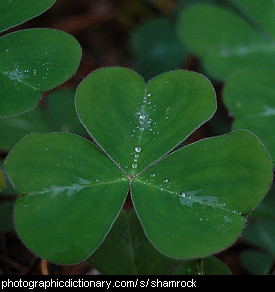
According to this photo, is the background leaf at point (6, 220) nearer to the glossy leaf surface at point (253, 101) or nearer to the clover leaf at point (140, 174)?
the clover leaf at point (140, 174)

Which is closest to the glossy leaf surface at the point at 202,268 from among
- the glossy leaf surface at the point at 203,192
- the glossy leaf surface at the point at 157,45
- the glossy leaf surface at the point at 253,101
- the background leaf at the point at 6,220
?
the glossy leaf surface at the point at 203,192

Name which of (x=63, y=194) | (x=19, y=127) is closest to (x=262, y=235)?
(x=63, y=194)

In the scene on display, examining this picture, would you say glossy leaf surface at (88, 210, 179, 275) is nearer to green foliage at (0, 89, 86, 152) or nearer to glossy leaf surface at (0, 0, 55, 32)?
green foliage at (0, 89, 86, 152)

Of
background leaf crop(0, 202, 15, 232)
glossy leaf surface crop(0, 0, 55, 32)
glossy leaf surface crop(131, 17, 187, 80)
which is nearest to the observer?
glossy leaf surface crop(0, 0, 55, 32)

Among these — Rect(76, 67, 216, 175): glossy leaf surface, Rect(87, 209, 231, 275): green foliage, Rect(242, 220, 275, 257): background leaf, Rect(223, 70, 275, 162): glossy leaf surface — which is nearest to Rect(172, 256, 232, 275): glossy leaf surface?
Rect(87, 209, 231, 275): green foliage

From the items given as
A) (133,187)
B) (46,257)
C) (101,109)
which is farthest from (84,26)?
(46,257)

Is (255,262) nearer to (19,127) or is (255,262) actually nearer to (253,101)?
(253,101)

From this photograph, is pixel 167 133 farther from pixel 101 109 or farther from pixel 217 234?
pixel 217 234
